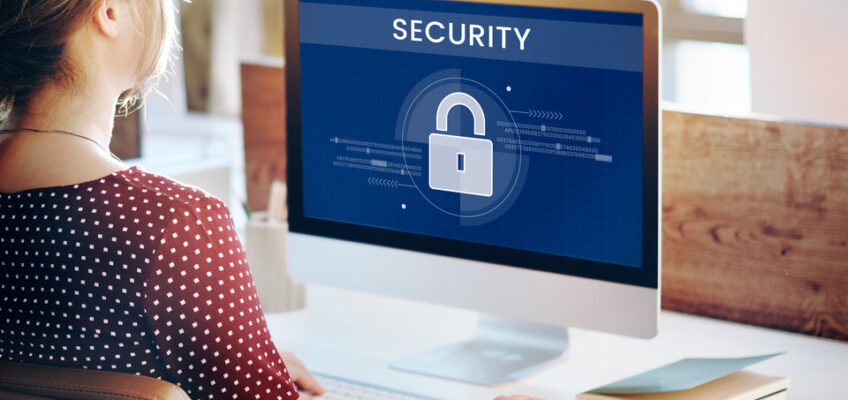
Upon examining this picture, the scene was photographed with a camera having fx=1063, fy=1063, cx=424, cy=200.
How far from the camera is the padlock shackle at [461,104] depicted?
4.82ft

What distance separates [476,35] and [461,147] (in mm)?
156

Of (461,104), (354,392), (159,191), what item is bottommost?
(354,392)

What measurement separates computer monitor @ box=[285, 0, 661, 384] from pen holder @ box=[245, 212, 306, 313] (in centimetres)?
9

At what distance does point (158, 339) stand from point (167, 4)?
40cm

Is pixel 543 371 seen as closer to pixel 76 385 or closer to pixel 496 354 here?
pixel 496 354

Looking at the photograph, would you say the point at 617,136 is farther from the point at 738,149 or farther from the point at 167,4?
the point at 167,4

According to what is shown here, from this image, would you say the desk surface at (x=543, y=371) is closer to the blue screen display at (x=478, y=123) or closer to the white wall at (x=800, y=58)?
the blue screen display at (x=478, y=123)

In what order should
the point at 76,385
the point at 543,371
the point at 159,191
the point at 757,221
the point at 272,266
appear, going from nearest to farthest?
the point at 76,385, the point at 159,191, the point at 543,371, the point at 757,221, the point at 272,266

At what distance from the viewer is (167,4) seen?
4.17 feet

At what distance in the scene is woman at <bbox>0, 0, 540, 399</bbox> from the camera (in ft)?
3.75

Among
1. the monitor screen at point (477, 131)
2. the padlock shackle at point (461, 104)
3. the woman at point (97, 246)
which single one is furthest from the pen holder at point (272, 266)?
the woman at point (97, 246)

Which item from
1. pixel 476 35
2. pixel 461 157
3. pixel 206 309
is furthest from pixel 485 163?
pixel 206 309

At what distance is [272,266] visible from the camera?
70.4 inches

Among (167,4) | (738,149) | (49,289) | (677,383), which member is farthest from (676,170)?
(49,289)
